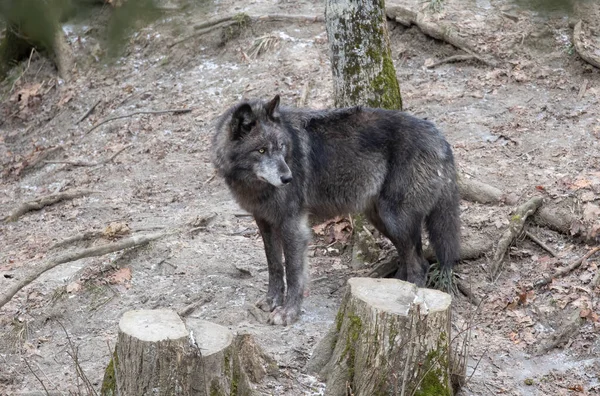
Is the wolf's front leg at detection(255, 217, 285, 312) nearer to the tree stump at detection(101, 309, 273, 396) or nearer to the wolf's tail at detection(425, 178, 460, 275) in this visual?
the wolf's tail at detection(425, 178, 460, 275)

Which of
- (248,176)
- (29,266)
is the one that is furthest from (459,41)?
(29,266)

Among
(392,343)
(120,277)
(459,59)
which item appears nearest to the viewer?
(392,343)

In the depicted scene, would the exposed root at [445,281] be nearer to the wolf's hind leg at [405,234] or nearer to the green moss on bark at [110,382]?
the wolf's hind leg at [405,234]

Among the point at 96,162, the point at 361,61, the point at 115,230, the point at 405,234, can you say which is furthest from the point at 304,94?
the point at 405,234

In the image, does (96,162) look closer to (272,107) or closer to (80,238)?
(80,238)

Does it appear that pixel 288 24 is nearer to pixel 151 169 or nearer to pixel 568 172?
pixel 151 169

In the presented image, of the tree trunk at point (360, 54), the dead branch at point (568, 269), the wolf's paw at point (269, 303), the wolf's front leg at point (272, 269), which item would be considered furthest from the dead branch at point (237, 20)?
the dead branch at point (568, 269)

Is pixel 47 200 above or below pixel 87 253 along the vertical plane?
below

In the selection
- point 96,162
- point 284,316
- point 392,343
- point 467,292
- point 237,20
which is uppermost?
point 392,343

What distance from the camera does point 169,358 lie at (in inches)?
181

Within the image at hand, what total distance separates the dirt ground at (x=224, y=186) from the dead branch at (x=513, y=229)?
0.12 meters

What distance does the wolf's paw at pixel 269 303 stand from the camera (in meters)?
7.20

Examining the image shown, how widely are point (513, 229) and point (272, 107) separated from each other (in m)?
3.02

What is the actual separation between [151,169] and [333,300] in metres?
4.97
